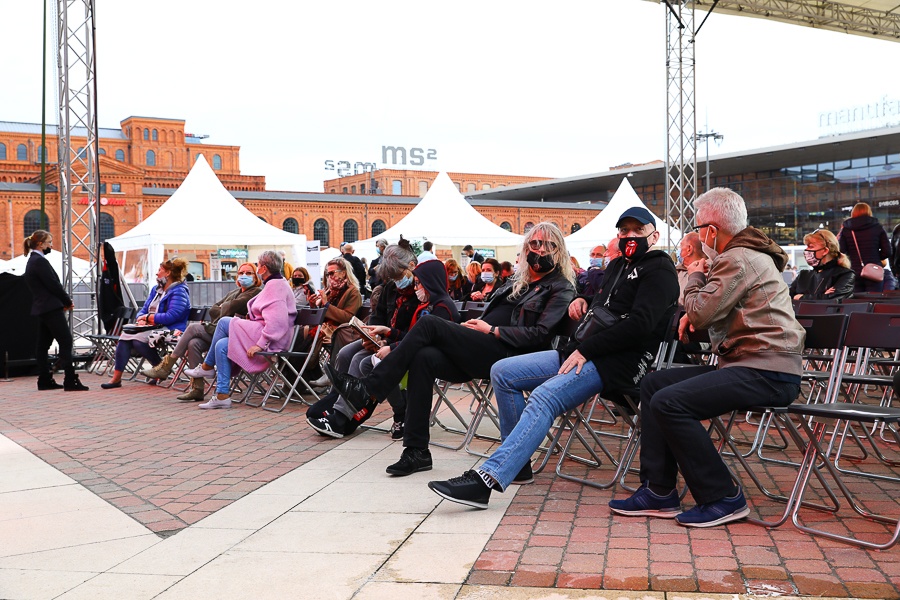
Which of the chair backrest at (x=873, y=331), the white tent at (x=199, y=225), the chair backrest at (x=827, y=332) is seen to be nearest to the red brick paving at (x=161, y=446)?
the chair backrest at (x=827, y=332)

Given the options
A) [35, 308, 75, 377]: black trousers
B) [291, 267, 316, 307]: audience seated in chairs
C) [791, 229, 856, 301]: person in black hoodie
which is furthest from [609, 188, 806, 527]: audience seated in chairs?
[35, 308, 75, 377]: black trousers

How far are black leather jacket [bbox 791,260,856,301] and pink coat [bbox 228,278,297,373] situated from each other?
5.16 meters

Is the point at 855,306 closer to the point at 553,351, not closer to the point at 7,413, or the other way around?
the point at 553,351

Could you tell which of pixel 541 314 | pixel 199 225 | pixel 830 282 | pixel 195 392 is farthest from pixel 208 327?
pixel 199 225

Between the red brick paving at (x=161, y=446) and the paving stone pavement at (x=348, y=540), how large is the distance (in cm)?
3

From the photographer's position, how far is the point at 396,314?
6617 millimetres

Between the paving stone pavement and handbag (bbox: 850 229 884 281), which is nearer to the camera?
the paving stone pavement

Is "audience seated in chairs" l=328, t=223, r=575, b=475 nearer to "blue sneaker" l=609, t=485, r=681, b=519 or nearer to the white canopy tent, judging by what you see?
"blue sneaker" l=609, t=485, r=681, b=519

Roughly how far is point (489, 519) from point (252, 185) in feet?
266

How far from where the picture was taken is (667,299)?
461cm

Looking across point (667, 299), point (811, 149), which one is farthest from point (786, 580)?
point (811, 149)

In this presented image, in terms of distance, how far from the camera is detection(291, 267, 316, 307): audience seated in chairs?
30.6 feet

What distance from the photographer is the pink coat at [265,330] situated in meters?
8.26

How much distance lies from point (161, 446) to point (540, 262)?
3.28m
